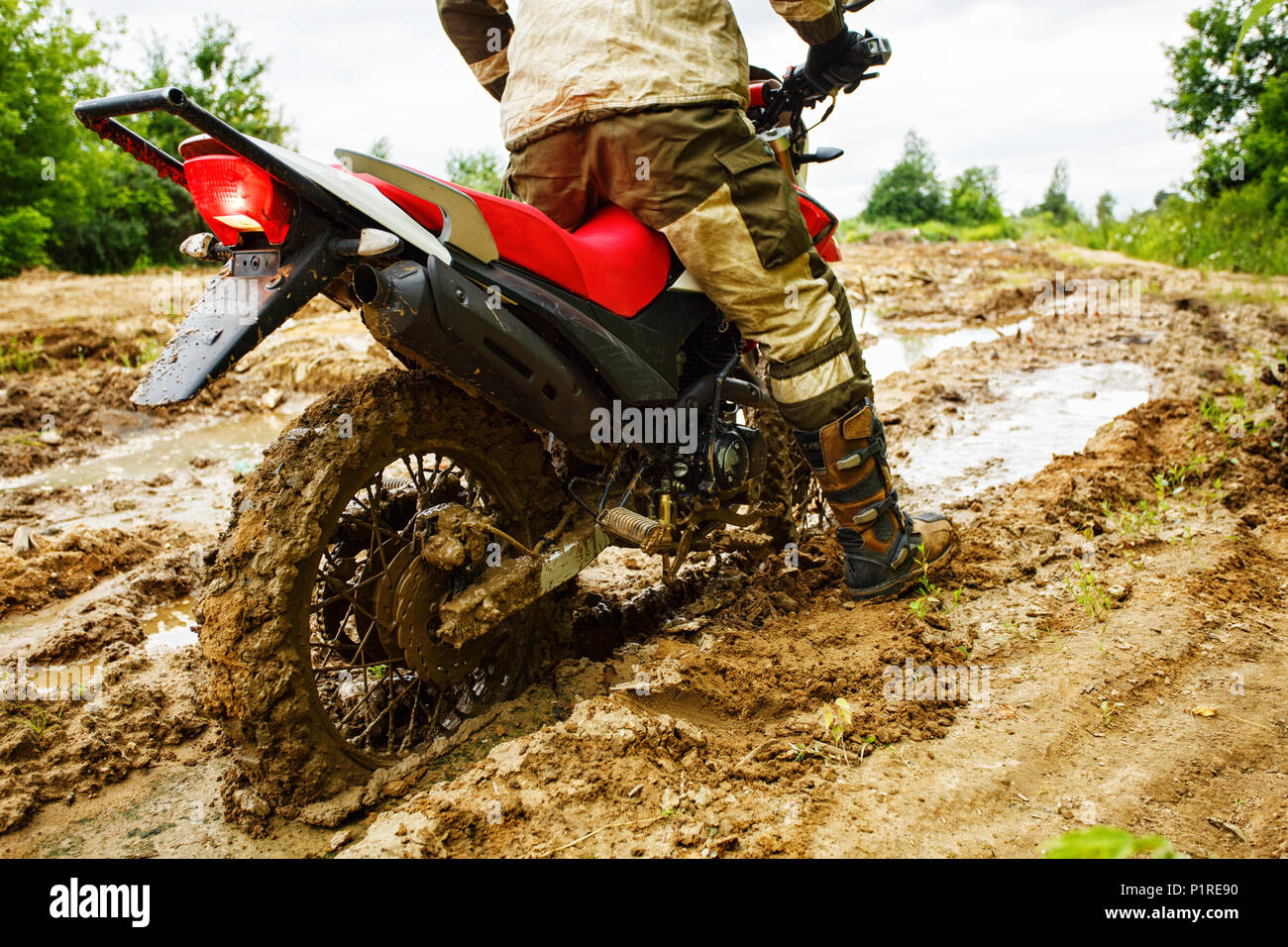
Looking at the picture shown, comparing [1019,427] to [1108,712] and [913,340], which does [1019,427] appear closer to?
[1108,712]

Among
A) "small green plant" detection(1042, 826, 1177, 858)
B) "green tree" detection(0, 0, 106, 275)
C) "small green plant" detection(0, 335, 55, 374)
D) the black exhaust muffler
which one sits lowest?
"small green plant" detection(1042, 826, 1177, 858)

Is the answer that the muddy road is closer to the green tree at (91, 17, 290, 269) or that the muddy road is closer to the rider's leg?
the rider's leg

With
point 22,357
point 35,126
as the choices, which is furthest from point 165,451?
point 35,126

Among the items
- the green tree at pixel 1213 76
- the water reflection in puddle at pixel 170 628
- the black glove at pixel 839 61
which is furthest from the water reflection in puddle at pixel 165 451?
the green tree at pixel 1213 76

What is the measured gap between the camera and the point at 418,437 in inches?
84.0

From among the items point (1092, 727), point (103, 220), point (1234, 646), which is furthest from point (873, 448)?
point (103, 220)

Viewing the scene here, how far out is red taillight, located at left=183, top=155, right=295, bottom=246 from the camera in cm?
172

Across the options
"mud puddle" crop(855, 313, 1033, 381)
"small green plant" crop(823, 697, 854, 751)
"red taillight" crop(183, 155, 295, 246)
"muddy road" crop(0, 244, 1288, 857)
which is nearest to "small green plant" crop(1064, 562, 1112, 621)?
"muddy road" crop(0, 244, 1288, 857)

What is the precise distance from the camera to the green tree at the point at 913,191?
31.2 m

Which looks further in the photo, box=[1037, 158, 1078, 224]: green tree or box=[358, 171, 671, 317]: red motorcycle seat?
box=[1037, 158, 1078, 224]: green tree

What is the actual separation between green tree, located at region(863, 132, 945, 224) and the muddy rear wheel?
31.8 m

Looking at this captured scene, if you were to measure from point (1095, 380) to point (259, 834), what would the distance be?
698cm

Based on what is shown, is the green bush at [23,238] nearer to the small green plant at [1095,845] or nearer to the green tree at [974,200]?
the small green plant at [1095,845]
